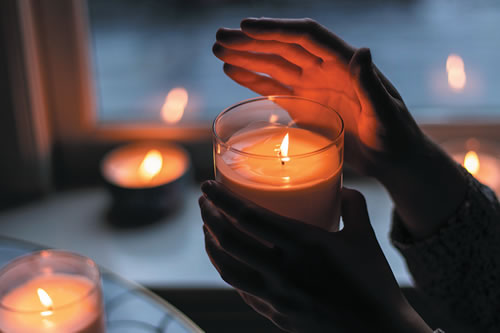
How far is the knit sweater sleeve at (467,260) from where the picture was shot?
89 cm

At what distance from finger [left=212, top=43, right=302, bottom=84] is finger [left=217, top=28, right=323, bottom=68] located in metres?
0.02

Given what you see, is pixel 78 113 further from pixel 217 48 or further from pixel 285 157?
pixel 285 157

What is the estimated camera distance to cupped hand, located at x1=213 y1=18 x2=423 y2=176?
0.70 m

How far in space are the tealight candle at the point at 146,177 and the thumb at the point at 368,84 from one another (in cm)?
75

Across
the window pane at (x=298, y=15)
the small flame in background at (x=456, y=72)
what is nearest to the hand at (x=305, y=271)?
the window pane at (x=298, y=15)

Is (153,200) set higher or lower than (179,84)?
lower

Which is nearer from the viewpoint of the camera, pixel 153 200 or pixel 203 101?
pixel 153 200

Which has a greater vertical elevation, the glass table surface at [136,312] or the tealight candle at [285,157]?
the tealight candle at [285,157]

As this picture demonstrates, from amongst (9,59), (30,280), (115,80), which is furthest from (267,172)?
(115,80)

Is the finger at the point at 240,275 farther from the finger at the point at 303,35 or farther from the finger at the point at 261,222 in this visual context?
the finger at the point at 303,35

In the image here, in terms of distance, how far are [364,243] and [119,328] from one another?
19.4 inches

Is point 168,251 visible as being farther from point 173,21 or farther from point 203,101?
point 173,21

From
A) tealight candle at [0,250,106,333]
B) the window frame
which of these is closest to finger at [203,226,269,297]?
tealight candle at [0,250,106,333]

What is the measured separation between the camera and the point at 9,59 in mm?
1279
